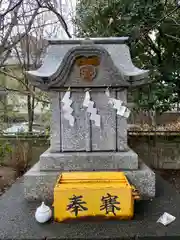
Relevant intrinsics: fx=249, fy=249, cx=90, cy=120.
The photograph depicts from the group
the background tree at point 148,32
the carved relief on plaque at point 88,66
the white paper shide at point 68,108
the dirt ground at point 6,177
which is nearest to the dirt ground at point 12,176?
the dirt ground at point 6,177

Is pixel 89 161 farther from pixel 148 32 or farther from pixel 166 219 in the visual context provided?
pixel 148 32

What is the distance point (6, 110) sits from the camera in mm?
7477

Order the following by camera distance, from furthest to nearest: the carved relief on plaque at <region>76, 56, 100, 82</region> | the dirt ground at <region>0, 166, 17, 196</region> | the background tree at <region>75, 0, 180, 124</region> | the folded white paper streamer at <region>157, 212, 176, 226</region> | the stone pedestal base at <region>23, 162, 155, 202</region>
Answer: the dirt ground at <region>0, 166, 17, 196</region> → the background tree at <region>75, 0, 180, 124</region> → the carved relief on plaque at <region>76, 56, 100, 82</region> → the stone pedestal base at <region>23, 162, 155, 202</region> → the folded white paper streamer at <region>157, 212, 176, 226</region>

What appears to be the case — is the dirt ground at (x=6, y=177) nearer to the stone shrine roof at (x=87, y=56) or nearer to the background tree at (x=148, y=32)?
the background tree at (x=148, y=32)

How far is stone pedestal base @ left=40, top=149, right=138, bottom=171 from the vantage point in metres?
2.76

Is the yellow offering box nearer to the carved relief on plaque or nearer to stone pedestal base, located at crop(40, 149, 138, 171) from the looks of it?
stone pedestal base, located at crop(40, 149, 138, 171)

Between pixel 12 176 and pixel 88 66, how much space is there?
4.21 meters

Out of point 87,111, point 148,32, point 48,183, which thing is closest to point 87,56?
point 87,111

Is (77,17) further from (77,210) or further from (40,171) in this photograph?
(77,210)

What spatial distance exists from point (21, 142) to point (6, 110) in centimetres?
138

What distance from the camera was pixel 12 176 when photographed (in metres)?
5.98

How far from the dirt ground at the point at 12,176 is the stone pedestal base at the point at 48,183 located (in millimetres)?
3124

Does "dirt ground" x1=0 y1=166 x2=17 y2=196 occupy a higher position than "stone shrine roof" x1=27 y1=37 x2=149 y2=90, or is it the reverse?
"stone shrine roof" x1=27 y1=37 x2=149 y2=90

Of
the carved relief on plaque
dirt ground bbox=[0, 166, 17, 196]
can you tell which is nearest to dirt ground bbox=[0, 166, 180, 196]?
dirt ground bbox=[0, 166, 17, 196]
